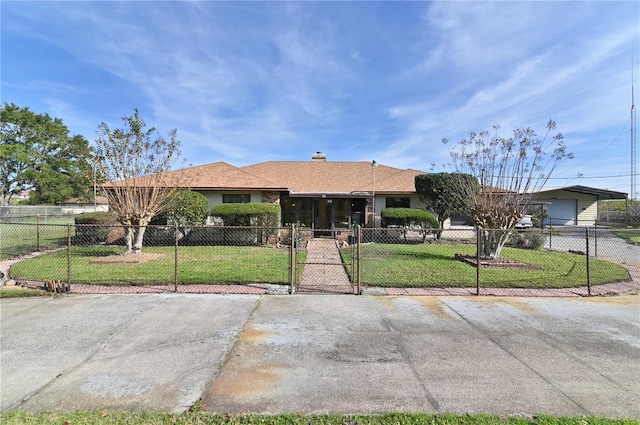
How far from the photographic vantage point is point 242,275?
834 cm

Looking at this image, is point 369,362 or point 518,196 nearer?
point 369,362

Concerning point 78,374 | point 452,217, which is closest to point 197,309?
point 78,374

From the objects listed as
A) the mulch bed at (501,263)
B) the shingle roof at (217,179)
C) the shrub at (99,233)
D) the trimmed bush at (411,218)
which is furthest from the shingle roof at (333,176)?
the shrub at (99,233)

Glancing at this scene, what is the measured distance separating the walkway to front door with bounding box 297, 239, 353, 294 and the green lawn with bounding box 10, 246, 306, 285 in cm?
53

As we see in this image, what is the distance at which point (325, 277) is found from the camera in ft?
28.8

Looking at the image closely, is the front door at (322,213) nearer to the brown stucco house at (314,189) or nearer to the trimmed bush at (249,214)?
the brown stucco house at (314,189)

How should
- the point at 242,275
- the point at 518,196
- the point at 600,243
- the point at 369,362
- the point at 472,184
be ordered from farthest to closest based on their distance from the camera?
the point at 600,243 < the point at 472,184 < the point at 518,196 < the point at 242,275 < the point at 369,362

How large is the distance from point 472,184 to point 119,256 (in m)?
12.9

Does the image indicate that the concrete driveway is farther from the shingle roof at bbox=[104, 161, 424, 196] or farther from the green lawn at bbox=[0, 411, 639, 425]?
the shingle roof at bbox=[104, 161, 424, 196]

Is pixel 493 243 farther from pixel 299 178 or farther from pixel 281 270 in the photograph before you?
pixel 299 178

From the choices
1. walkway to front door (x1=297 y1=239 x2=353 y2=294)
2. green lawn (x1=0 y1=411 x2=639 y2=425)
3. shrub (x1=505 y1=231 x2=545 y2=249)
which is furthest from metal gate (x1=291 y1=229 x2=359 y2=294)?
shrub (x1=505 y1=231 x2=545 y2=249)

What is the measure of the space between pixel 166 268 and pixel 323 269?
4.43 meters

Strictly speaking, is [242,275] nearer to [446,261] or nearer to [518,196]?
[446,261]

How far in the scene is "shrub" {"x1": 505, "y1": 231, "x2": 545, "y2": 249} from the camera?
14875 millimetres
